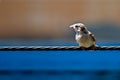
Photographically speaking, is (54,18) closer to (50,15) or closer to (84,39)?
(50,15)

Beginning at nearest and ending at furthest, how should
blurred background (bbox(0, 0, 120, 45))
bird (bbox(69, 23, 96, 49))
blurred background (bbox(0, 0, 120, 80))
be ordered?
1. bird (bbox(69, 23, 96, 49))
2. blurred background (bbox(0, 0, 120, 80))
3. blurred background (bbox(0, 0, 120, 45))

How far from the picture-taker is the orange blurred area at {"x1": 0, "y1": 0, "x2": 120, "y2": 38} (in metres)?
4.91

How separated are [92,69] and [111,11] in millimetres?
1581

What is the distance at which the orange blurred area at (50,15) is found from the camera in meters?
4.91

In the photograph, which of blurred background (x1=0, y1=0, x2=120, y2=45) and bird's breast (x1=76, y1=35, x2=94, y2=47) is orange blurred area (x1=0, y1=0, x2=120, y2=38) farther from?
bird's breast (x1=76, y1=35, x2=94, y2=47)

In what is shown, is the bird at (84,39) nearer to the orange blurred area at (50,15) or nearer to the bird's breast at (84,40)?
the bird's breast at (84,40)

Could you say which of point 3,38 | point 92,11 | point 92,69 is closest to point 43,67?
point 92,69

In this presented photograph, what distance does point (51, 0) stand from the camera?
5.17 m

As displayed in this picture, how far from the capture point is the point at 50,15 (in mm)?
5000

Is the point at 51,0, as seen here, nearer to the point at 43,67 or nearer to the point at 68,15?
the point at 68,15

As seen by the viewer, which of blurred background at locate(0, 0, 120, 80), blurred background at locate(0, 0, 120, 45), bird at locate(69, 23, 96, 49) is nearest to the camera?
bird at locate(69, 23, 96, 49)

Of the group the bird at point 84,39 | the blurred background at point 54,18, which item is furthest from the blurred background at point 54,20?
the bird at point 84,39

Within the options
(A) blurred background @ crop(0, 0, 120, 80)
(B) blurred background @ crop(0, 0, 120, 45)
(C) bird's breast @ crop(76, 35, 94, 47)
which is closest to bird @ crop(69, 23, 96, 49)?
(C) bird's breast @ crop(76, 35, 94, 47)

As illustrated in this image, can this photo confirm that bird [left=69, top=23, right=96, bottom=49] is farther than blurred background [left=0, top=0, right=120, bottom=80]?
No
